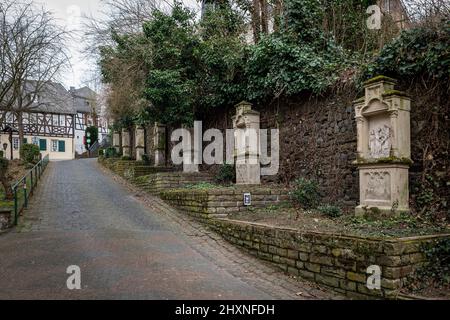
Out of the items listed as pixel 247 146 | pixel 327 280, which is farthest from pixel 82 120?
pixel 327 280

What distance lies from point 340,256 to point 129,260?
138 inches

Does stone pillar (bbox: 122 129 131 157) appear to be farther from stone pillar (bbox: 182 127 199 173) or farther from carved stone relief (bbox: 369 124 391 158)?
carved stone relief (bbox: 369 124 391 158)

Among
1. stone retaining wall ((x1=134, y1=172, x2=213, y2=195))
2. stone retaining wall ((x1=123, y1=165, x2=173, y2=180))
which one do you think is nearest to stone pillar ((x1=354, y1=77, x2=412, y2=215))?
stone retaining wall ((x1=134, y1=172, x2=213, y2=195))

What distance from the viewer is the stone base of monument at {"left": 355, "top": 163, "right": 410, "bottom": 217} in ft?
23.7

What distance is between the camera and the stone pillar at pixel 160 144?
18750mm

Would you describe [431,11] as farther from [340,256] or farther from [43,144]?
[43,144]

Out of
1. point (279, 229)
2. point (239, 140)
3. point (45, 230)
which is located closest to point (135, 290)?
point (279, 229)

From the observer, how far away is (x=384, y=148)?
7652 millimetres

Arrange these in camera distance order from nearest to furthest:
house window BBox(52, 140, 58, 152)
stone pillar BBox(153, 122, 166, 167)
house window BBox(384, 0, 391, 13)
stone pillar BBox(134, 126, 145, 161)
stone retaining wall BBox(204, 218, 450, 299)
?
stone retaining wall BBox(204, 218, 450, 299), house window BBox(384, 0, 391, 13), stone pillar BBox(153, 122, 166, 167), stone pillar BBox(134, 126, 145, 161), house window BBox(52, 140, 58, 152)

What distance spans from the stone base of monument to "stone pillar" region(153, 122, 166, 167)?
12.3m

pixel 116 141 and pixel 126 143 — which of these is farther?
pixel 116 141

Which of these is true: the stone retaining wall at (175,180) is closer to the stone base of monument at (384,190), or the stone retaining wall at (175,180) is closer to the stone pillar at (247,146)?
the stone pillar at (247,146)

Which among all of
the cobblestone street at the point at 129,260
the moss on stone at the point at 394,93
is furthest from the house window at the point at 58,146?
the moss on stone at the point at 394,93
